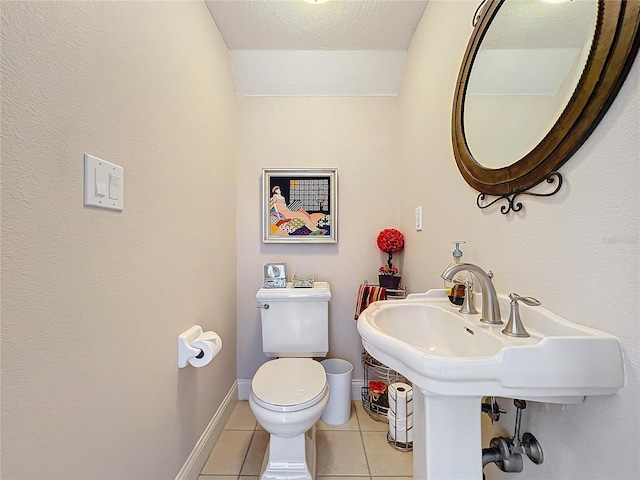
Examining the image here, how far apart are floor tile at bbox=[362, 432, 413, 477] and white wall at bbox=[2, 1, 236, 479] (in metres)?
0.84

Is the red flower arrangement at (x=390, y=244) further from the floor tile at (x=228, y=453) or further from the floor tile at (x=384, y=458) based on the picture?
the floor tile at (x=228, y=453)

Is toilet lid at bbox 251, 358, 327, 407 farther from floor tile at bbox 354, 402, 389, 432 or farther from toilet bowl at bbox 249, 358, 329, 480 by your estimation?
floor tile at bbox 354, 402, 389, 432

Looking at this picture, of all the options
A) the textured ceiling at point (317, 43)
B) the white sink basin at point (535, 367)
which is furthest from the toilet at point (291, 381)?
the textured ceiling at point (317, 43)

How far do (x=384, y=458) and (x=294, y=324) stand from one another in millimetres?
787

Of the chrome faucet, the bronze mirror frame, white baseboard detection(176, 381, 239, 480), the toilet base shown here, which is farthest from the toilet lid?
the bronze mirror frame

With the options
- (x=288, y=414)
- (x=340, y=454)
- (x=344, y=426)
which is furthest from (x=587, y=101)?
(x=344, y=426)

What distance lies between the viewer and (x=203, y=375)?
4.25ft

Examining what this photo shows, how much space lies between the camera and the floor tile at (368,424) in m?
1.51

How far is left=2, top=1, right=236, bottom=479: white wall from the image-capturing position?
511 millimetres

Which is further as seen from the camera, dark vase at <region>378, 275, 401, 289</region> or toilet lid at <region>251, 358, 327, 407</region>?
dark vase at <region>378, 275, 401, 289</region>

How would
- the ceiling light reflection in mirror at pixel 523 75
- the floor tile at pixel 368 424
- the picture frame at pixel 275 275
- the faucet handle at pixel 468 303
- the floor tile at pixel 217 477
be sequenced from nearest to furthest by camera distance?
the ceiling light reflection in mirror at pixel 523 75 → the faucet handle at pixel 468 303 → the floor tile at pixel 217 477 → the floor tile at pixel 368 424 → the picture frame at pixel 275 275

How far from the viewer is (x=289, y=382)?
3.94 feet

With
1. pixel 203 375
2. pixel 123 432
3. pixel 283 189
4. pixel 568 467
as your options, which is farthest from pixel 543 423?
pixel 283 189

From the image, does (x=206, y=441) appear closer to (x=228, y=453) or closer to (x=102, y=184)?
(x=228, y=453)
